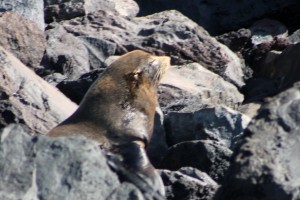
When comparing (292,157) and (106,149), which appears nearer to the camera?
(292,157)

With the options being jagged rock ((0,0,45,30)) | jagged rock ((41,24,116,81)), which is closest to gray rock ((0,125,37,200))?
jagged rock ((41,24,116,81))

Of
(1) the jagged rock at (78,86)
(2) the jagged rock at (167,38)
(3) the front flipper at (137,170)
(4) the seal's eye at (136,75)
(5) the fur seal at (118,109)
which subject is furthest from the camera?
(2) the jagged rock at (167,38)

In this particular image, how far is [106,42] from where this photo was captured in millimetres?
12547

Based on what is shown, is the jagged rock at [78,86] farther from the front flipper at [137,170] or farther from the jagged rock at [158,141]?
the front flipper at [137,170]

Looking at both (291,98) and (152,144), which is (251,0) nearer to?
(152,144)

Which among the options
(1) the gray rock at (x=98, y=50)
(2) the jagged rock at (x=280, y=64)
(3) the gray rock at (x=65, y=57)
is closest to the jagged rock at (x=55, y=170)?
(3) the gray rock at (x=65, y=57)

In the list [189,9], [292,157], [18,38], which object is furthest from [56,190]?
[189,9]

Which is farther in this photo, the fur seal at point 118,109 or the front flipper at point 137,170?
the fur seal at point 118,109

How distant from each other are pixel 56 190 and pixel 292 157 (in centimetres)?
116

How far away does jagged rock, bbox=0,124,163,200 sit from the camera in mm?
5809

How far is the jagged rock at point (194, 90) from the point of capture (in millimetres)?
11109

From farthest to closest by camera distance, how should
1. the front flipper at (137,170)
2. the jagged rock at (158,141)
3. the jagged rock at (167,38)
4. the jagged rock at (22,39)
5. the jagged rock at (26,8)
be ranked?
1. the jagged rock at (26,8)
2. the jagged rock at (167,38)
3. the jagged rock at (22,39)
4. the jagged rock at (158,141)
5. the front flipper at (137,170)

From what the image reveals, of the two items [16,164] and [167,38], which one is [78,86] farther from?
[16,164]

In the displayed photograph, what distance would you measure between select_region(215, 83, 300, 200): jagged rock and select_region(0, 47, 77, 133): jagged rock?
3315mm
